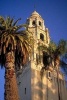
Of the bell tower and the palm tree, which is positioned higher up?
the bell tower

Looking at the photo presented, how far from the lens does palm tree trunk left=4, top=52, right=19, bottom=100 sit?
24.9m

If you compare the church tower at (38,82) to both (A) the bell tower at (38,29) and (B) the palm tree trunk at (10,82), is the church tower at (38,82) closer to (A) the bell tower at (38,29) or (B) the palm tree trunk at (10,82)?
(A) the bell tower at (38,29)

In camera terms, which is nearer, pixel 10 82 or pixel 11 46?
pixel 10 82

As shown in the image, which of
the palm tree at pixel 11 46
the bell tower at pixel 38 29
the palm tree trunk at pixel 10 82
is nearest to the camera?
the palm tree trunk at pixel 10 82

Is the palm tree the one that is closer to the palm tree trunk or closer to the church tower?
the palm tree trunk

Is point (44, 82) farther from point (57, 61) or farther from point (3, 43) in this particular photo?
point (3, 43)

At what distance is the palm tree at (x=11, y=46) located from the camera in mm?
26266

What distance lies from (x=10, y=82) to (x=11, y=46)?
4332 mm

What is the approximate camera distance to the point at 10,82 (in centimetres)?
2550

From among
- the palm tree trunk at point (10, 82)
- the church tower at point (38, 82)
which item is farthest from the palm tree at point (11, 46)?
the church tower at point (38, 82)

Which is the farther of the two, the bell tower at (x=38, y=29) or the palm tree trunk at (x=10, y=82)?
the bell tower at (x=38, y=29)

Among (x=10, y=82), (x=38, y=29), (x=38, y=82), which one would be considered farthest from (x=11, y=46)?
(x=38, y=29)

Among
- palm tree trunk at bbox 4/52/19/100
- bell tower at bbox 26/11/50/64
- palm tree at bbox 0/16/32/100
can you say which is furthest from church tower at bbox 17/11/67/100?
palm tree trunk at bbox 4/52/19/100

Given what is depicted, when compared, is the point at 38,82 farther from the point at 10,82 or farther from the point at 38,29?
the point at 10,82
